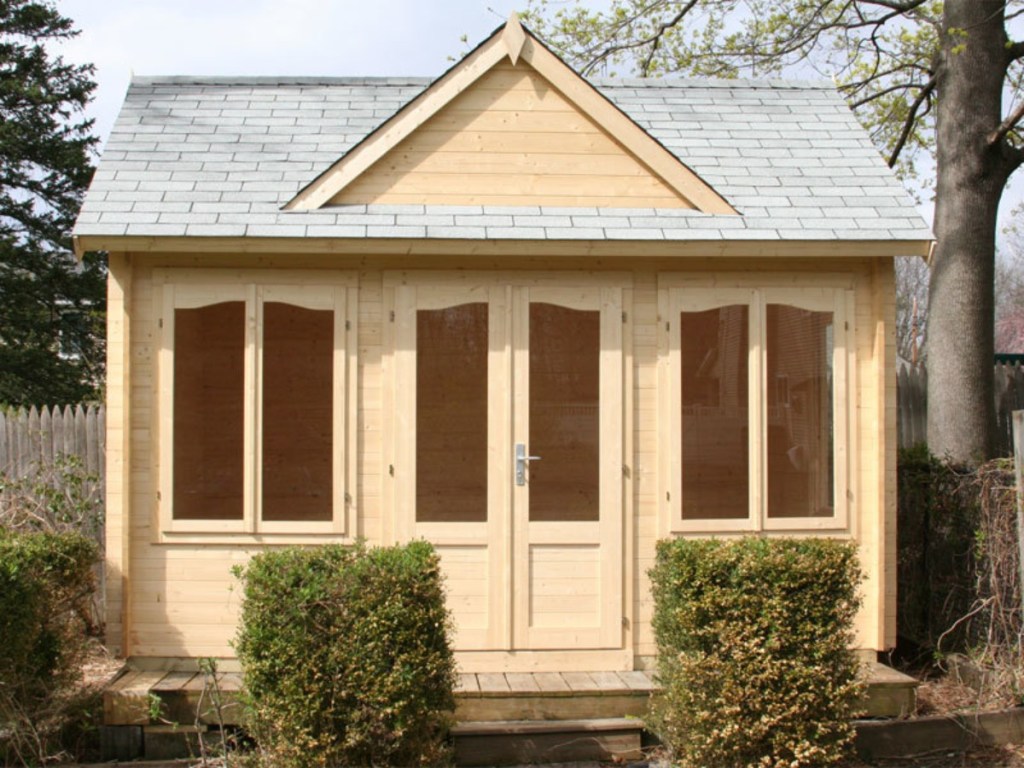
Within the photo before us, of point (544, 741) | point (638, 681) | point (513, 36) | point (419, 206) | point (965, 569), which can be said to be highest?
point (513, 36)

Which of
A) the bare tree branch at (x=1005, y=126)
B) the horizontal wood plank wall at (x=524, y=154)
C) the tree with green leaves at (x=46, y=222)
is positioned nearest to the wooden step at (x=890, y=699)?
the horizontal wood plank wall at (x=524, y=154)

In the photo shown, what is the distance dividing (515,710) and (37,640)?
2.79 meters

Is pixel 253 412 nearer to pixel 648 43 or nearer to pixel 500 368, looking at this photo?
pixel 500 368

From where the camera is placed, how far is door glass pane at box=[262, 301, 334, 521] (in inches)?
267

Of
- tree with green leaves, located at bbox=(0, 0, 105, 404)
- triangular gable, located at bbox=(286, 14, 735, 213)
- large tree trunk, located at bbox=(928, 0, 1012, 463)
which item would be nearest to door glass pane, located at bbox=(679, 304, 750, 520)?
triangular gable, located at bbox=(286, 14, 735, 213)

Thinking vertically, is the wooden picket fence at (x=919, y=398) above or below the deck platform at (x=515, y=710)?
above

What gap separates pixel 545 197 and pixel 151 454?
3.13 m

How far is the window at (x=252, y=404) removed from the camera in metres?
6.77

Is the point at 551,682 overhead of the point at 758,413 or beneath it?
beneath

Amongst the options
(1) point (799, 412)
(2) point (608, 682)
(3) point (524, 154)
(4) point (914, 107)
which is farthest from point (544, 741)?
(4) point (914, 107)

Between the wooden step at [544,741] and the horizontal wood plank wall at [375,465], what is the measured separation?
0.81m

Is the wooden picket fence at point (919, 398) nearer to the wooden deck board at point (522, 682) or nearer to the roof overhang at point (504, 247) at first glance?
the roof overhang at point (504, 247)

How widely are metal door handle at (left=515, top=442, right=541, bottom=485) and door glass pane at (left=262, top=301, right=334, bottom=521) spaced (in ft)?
4.03

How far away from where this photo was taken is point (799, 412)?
7.00 m
